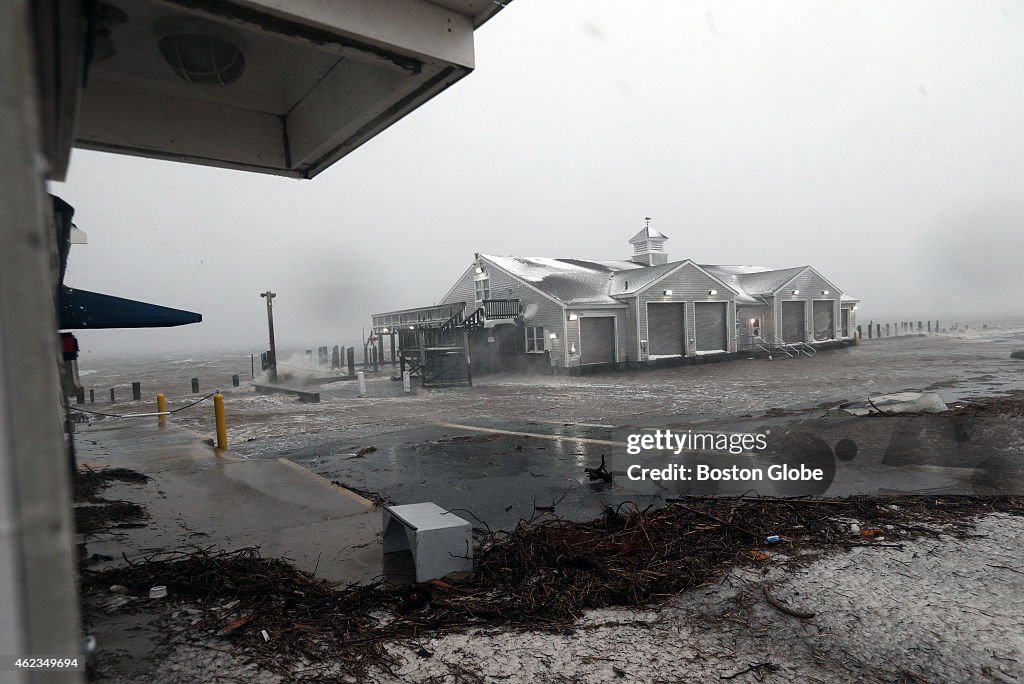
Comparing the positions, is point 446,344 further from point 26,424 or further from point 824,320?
point 824,320

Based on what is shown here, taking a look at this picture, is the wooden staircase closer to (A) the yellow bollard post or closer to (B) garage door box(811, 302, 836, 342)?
(A) the yellow bollard post

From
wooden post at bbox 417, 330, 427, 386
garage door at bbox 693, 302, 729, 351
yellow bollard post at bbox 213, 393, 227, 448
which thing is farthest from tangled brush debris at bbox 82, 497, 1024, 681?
garage door at bbox 693, 302, 729, 351

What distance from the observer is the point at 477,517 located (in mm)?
6047

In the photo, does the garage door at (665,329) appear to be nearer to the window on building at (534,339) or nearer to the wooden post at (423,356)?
the window on building at (534,339)

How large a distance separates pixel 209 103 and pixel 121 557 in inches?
153

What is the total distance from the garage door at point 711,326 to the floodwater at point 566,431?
881cm

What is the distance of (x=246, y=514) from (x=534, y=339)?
79.6 feet

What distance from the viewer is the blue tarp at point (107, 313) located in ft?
17.6

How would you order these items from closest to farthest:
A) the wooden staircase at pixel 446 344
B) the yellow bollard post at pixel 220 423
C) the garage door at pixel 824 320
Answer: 1. the yellow bollard post at pixel 220 423
2. the wooden staircase at pixel 446 344
3. the garage door at pixel 824 320

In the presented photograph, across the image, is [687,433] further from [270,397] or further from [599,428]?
[270,397]

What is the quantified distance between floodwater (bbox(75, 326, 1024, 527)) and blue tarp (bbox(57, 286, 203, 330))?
128 inches

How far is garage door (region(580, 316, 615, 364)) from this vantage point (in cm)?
2947

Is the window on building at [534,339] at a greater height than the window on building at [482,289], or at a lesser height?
lesser

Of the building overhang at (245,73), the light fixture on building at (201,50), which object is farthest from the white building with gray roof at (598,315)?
the light fixture on building at (201,50)
